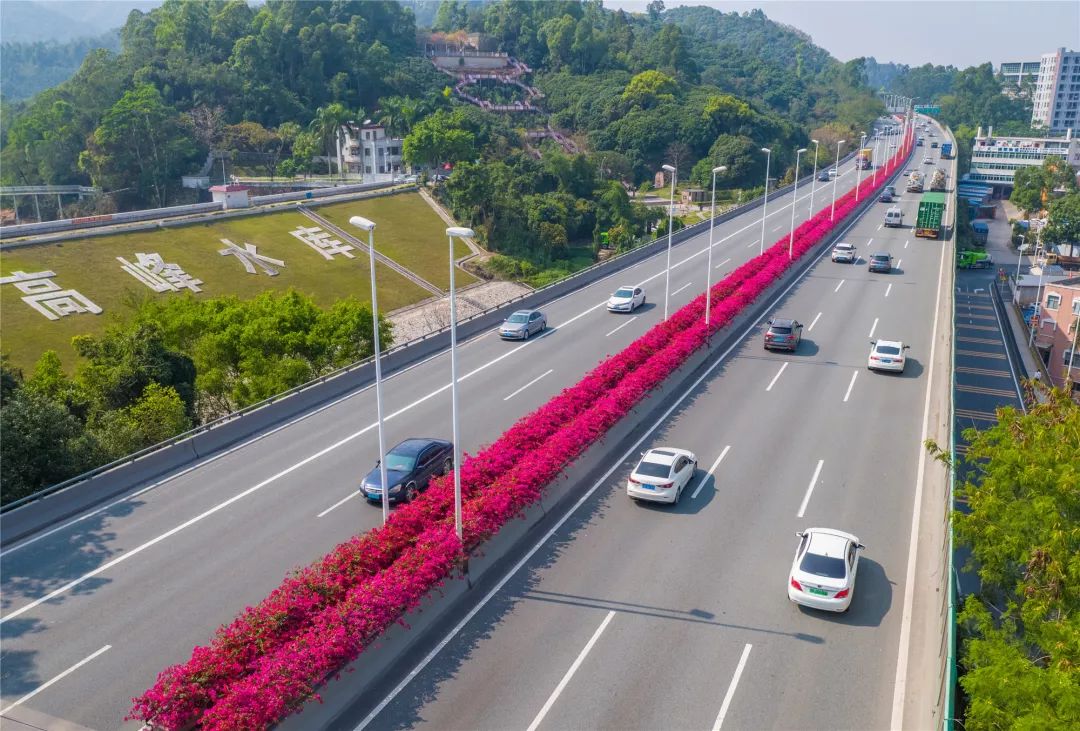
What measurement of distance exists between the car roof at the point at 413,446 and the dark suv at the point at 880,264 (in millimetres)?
37965

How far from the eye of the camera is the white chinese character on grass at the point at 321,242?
7350 centimetres

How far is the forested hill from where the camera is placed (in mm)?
96812

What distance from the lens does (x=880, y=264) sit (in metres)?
52.0

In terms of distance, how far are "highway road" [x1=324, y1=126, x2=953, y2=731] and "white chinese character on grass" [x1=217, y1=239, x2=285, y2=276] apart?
47.9 meters

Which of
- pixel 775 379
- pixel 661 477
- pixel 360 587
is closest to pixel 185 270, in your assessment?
pixel 775 379

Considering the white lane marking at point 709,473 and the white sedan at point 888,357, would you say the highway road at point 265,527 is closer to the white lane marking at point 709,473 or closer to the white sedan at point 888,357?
the white lane marking at point 709,473

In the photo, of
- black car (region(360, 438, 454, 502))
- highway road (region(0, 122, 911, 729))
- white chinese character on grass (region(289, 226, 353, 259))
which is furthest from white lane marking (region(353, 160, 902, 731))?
white chinese character on grass (region(289, 226, 353, 259))

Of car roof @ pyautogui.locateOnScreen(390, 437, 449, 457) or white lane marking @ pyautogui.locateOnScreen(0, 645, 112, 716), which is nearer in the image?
white lane marking @ pyautogui.locateOnScreen(0, 645, 112, 716)

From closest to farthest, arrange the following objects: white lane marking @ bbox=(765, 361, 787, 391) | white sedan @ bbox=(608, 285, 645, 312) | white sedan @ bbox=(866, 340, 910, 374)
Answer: white lane marking @ bbox=(765, 361, 787, 391) → white sedan @ bbox=(866, 340, 910, 374) → white sedan @ bbox=(608, 285, 645, 312)

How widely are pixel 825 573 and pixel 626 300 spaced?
28889mm

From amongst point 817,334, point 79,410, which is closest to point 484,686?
point 79,410

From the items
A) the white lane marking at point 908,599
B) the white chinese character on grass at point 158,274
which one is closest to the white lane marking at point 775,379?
the white lane marking at point 908,599

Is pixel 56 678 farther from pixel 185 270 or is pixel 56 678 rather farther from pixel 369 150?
pixel 369 150

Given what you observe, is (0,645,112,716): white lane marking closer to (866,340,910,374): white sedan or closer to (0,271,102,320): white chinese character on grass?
(866,340,910,374): white sedan
